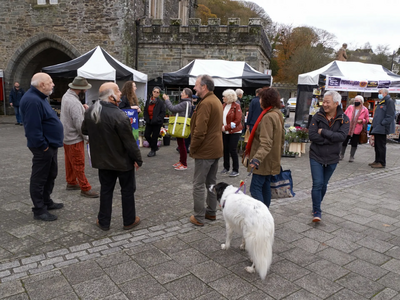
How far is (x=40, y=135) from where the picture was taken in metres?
4.00

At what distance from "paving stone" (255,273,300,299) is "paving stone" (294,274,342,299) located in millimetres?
99

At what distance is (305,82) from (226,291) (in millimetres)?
10424

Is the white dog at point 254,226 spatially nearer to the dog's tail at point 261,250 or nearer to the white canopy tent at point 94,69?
the dog's tail at point 261,250

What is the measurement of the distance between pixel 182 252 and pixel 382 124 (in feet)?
21.5

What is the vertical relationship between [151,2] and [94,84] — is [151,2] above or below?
above

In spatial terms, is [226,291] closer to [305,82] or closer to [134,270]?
A: [134,270]

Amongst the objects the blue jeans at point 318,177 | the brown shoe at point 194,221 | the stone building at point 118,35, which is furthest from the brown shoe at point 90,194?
the stone building at point 118,35

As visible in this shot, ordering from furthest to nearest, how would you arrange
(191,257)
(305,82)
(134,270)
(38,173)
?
(305,82)
(38,173)
(191,257)
(134,270)

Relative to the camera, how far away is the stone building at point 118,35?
1531cm

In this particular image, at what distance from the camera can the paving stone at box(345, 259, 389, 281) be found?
10.6 ft

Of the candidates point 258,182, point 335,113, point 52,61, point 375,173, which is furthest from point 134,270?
point 52,61

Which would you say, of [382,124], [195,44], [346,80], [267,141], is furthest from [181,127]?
[195,44]

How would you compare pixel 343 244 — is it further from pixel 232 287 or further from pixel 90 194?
pixel 90 194

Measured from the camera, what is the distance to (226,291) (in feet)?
9.45
